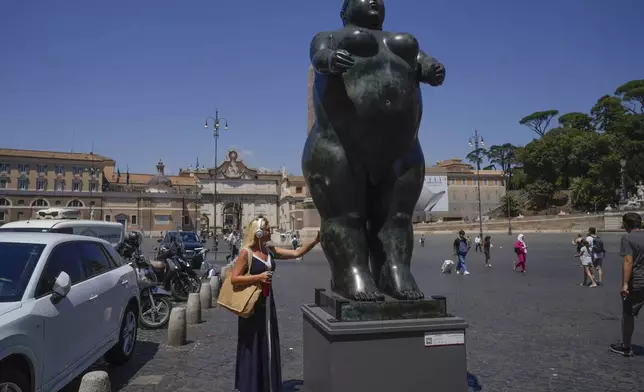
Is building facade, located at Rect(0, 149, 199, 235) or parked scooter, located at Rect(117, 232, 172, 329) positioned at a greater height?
building facade, located at Rect(0, 149, 199, 235)

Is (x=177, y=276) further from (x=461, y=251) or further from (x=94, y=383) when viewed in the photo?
(x=461, y=251)

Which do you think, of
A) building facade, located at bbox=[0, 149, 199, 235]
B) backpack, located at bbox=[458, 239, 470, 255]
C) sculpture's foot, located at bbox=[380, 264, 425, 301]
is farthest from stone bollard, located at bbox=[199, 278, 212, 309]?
building facade, located at bbox=[0, 149, 199, 235]

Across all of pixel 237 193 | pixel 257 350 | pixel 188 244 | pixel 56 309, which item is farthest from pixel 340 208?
pixel 237 193

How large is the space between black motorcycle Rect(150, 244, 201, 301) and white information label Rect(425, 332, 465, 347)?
333 inches

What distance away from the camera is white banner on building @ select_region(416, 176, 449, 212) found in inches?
2330

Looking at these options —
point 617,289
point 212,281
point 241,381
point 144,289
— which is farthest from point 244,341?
point 617,289

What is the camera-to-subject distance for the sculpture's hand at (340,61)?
121 inches

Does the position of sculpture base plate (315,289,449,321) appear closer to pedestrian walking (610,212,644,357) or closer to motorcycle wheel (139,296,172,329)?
pedestrian walking (610,212,644,357)

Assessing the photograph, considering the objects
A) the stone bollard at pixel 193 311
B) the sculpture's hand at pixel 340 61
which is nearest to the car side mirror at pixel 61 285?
the sculpture's hand at pixel 340 61

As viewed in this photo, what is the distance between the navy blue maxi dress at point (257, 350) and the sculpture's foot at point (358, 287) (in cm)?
73

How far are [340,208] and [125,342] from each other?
11.7 feet

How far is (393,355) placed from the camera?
115 inches

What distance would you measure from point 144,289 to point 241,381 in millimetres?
4391

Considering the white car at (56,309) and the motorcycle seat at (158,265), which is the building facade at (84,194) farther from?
the white car at (56,309)
